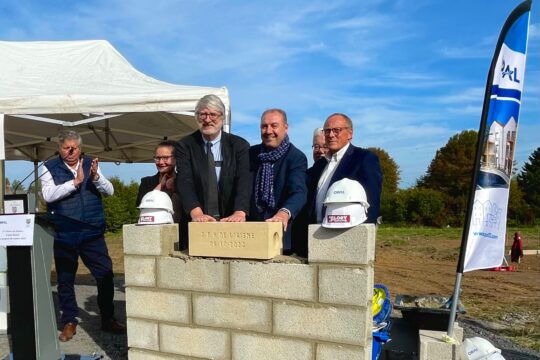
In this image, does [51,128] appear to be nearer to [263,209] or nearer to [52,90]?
[52,90]

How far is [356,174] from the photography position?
2984 millimetres

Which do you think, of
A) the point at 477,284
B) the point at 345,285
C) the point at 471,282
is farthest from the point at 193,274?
the point at 471,282

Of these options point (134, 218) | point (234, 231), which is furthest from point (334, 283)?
point (134, 218)

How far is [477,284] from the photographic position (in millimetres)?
10172

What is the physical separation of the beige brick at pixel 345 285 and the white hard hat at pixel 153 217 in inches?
48.5

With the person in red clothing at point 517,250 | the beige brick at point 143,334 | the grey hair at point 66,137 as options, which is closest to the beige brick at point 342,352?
the beige brick at point 143,334

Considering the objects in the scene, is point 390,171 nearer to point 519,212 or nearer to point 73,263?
point 519,212

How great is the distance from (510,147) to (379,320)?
1821mm

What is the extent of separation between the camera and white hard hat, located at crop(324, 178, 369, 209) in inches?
97.0

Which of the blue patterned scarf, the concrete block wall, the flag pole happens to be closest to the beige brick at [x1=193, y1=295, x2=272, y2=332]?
the concrete block wall

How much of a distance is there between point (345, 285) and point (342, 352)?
0.40m

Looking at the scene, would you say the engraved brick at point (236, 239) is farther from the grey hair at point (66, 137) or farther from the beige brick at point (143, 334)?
the grey hair at point (66, 137)

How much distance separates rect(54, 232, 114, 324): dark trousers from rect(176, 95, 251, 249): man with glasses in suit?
1.79 m

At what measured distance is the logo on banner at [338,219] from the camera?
8.13ft
